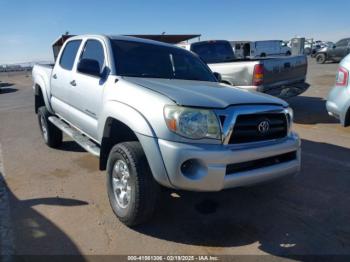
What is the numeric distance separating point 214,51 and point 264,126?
7.12 metres

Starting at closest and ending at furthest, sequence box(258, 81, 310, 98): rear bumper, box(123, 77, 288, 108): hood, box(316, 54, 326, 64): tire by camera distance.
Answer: box(123, 77, 288, 108): hood < box(258, 81, 310, 98): rear bumper < box(316, 54, 326, 64): tire

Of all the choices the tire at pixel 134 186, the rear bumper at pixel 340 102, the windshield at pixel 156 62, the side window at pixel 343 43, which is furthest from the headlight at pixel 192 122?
the side window at pixel 343 43

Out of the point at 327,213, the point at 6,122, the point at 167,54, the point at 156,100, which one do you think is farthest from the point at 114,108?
the point at 6,122

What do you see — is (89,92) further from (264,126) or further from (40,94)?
(40,94)

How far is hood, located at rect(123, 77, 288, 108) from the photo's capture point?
9.98 ft

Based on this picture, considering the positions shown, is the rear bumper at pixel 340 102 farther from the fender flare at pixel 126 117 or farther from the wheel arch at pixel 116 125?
the fender flare at pixel 126 117

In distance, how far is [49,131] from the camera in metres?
6.12

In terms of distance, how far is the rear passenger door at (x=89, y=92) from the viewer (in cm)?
402

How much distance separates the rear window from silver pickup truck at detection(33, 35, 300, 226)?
5.34m

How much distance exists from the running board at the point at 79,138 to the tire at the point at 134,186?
0.62 meters

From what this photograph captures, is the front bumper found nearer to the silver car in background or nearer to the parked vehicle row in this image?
the silver car in background

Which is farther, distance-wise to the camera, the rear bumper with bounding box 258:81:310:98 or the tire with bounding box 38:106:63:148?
the rear bumper with bounding box 258:81:310:98

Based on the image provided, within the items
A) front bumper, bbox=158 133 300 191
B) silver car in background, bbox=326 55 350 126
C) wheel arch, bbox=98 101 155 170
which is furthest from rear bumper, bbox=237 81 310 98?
front bumper, bbox=158 133 300 191

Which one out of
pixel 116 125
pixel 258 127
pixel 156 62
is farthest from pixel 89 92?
pixel 258 127
